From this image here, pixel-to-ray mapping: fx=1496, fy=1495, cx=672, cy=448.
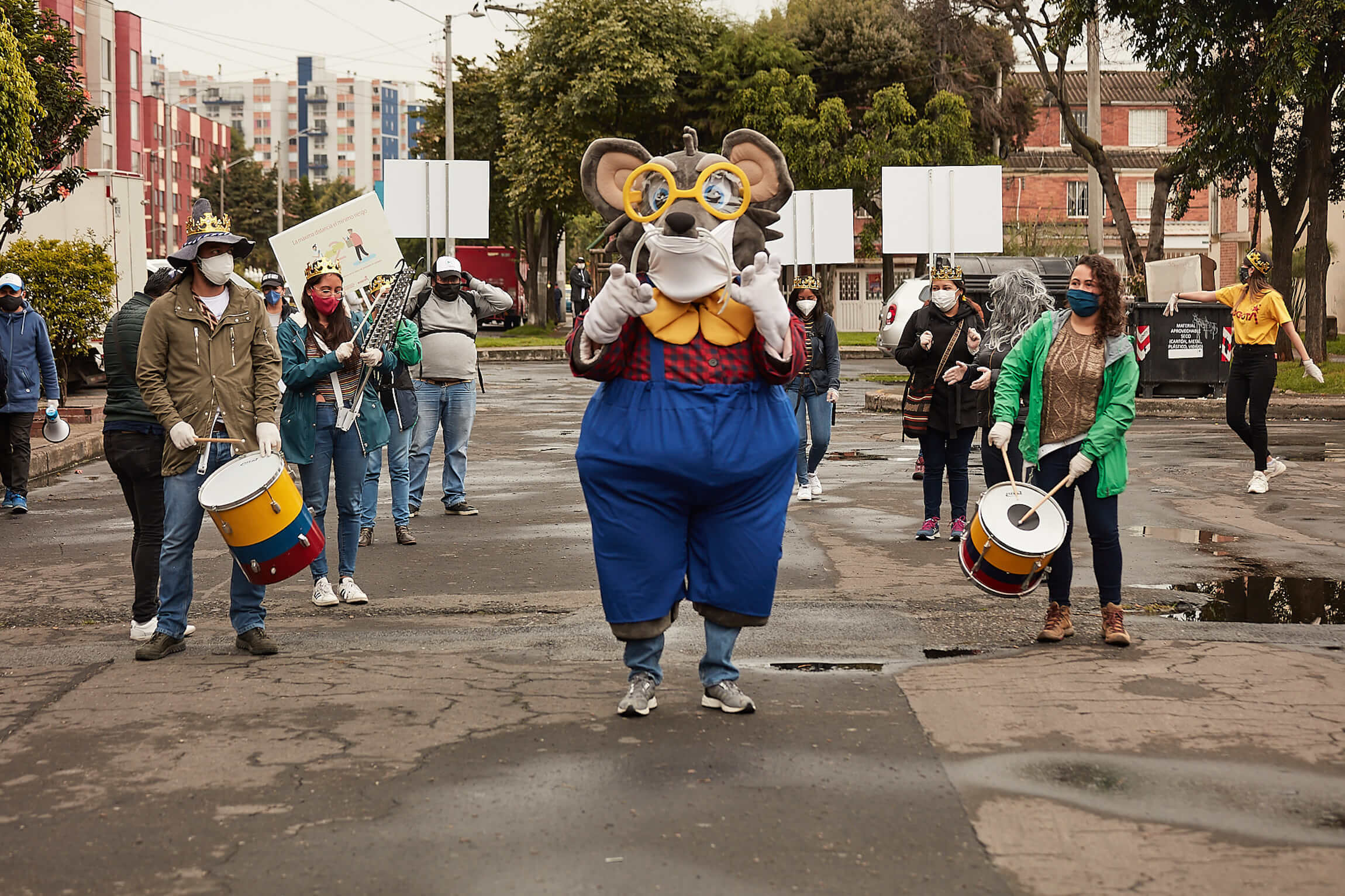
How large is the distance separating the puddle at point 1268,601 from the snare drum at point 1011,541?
46.2 inches

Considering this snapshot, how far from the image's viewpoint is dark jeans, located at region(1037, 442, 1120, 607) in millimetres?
6504

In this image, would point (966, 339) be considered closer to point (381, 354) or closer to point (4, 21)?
point (381, 354)

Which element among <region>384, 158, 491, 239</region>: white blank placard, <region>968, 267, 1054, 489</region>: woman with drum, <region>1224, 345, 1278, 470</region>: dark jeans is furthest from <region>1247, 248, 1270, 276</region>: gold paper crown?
<region>384, 158, 491, 239</region>: white blank placard

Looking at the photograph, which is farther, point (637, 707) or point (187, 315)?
point (187, 315)

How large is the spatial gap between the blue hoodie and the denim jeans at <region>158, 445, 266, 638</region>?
554 centimetres

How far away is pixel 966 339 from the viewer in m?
9.45

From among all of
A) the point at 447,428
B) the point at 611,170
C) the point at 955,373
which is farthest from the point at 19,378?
the point at 611,170

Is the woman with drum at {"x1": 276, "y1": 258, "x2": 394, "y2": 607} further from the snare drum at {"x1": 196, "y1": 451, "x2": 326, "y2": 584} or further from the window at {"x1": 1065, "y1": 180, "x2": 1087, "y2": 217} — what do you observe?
the window at {"x1": 1065, "y1": 180, "x2": 1087, "y2": 217}

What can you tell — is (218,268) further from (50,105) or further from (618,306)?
(50,105)

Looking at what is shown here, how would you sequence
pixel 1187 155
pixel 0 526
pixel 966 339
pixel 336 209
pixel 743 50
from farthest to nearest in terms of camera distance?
pixel 743 50
pixel 1187 155
pixel 336 209
pixel 0 526
pixel 966 339

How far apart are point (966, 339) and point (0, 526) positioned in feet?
22.1

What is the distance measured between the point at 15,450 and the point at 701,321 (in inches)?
312

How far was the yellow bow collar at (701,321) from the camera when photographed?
5.18 m

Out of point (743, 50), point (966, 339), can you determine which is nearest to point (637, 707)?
point (966, 339)
